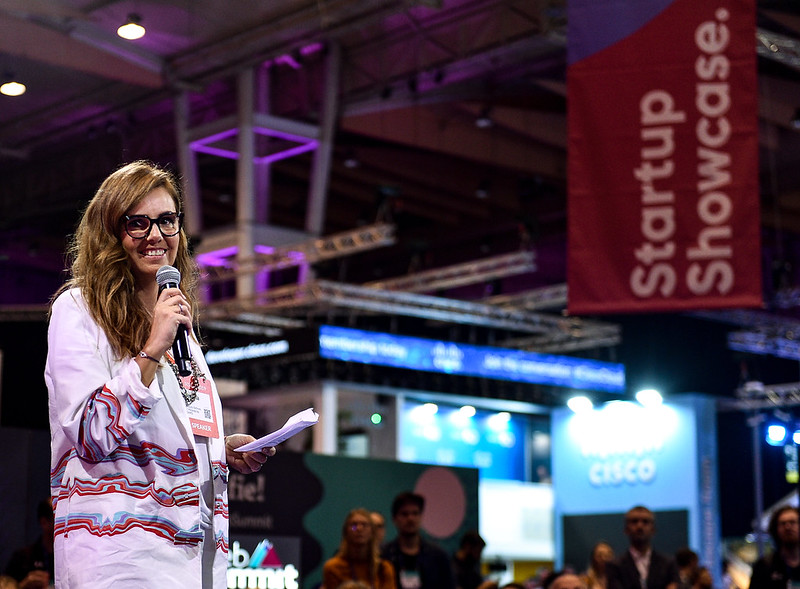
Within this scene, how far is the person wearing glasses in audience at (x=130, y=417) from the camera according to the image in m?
1.75

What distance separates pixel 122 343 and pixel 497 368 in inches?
564

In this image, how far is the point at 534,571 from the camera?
18016mm

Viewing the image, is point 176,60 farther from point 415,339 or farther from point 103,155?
point 415,339

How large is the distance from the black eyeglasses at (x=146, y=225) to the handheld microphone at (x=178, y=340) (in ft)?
0.30

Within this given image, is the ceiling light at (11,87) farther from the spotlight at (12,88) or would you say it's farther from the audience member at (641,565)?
the audience member at (641,565)

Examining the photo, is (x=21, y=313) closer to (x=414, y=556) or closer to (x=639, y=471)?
(x=639, y=471)

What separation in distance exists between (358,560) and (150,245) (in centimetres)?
448

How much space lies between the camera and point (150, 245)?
1.95m

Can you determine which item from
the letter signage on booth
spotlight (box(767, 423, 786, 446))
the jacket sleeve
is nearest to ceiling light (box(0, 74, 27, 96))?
spotlight (box(767, 423, 786, 446))

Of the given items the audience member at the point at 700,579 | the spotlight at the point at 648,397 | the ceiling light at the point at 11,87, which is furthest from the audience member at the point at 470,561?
the spotlight at the point at 648,397

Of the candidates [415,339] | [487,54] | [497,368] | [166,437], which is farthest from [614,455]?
[166,437]

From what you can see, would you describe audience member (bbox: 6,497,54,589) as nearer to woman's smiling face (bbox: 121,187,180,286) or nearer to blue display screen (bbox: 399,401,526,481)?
woman's smiling face (bbox: 121,187,180,286)

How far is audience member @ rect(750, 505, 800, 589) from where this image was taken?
5.71m

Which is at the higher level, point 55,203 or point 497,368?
point 55,203
